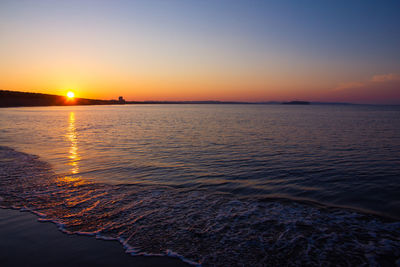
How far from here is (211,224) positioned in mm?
7543

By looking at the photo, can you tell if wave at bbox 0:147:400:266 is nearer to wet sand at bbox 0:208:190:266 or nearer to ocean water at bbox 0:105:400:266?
ocean water at bbox 0:105:400:266

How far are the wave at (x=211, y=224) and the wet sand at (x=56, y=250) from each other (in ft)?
0.97

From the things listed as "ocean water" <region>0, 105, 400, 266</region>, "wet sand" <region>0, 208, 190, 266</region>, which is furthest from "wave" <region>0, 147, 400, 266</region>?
"wet sand" <region>0, 208, 190, 266</region>

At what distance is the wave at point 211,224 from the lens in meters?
6.02

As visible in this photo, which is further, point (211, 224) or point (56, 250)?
point (211, 224)

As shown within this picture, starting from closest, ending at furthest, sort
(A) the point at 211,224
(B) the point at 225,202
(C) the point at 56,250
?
(C) the point at 56,250 < (A) the point at 211,224 < (B) the point at 225,202

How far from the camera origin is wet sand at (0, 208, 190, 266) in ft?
18.3

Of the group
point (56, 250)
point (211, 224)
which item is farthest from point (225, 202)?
point (56, 250)

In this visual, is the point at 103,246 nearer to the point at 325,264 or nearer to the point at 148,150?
the point at 325,264

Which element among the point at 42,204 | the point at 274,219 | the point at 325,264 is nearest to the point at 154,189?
the point at 42,204

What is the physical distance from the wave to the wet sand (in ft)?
0.97

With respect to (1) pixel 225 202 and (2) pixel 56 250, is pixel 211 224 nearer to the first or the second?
(1) pixel 225 202

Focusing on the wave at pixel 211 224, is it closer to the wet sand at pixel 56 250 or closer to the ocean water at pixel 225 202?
the ocean water at pixel 225 202

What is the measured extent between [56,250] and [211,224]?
4.10 meters
